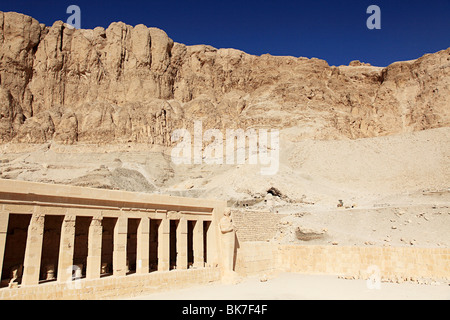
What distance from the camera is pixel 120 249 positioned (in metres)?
12.9

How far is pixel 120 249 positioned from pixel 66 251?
1.86 m

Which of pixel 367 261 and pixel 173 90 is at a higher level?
pixel 173 90

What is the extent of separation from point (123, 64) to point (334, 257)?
64425 millimetres

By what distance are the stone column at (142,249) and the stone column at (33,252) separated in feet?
11.4

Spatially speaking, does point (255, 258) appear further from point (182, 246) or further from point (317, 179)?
point (317, 179)

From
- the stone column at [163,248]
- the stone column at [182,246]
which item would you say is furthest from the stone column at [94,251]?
the stone column at [182,246]

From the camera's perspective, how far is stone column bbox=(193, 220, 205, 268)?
16078mm

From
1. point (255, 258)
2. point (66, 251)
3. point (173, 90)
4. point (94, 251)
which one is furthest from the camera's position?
point (173, 90)

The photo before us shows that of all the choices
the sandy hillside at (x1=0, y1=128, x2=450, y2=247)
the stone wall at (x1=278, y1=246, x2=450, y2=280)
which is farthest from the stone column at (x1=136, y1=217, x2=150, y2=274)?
the sandy hillside at (x1=0, y1=128, x2=450, y2=247)

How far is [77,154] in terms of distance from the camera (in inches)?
2394

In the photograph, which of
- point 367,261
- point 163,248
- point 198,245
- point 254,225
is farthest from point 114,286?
point 367,261

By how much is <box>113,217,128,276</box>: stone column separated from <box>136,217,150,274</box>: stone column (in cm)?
62

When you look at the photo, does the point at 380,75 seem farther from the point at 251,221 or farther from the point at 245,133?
the point at 251,221

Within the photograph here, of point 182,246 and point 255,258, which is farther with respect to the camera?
point 255,258
